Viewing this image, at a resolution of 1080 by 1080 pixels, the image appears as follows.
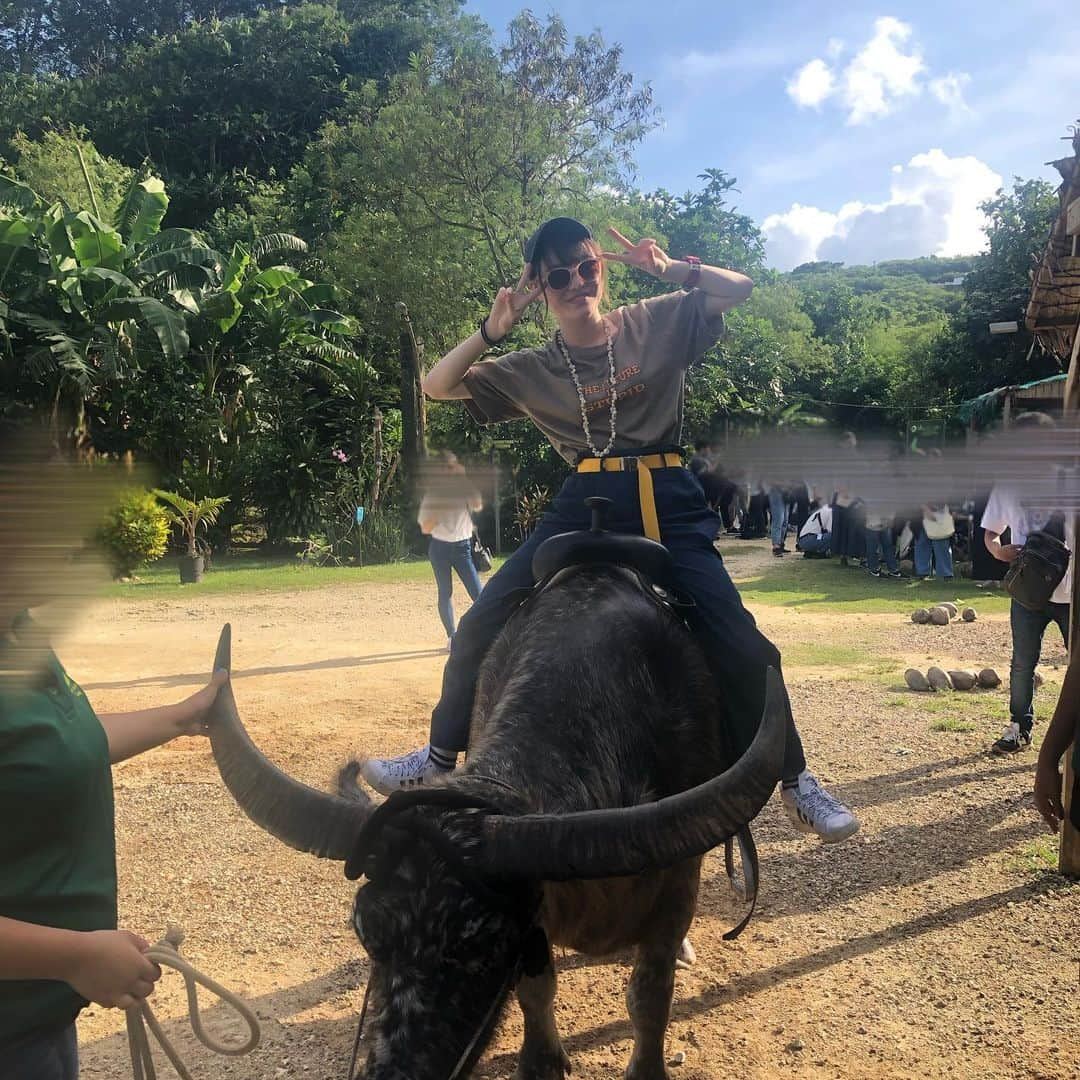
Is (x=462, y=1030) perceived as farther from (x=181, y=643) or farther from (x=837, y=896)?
(x=181, y=643)

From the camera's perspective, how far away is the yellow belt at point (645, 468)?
3418 mm

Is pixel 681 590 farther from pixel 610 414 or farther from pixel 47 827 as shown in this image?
pixel 47 827

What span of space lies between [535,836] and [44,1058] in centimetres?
113

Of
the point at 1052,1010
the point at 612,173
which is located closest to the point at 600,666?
the point at 1052,1010

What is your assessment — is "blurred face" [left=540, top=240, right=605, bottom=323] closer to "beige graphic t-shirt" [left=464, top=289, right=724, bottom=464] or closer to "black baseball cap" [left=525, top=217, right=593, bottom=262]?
"black baseball cap" [left=525, top=217, right=593, bottom=262]

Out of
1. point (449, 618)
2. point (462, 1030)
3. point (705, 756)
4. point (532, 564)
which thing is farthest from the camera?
point (449, 618)

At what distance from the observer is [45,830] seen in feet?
5.75

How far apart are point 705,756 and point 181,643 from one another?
885 centimetres

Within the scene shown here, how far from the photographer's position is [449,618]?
9711 mm

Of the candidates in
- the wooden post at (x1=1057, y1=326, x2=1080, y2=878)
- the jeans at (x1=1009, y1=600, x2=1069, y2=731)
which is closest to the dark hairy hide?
the wooden post at (x1=1057, y1=326, x2=1080, y2=878)

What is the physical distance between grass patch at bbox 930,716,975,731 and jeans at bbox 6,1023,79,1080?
6.76m

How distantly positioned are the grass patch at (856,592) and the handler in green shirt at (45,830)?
11645 mm

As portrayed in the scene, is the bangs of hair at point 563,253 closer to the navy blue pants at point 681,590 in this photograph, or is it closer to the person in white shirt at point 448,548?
the navy blue pants at point 681,590

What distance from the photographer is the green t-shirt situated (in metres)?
1.69
